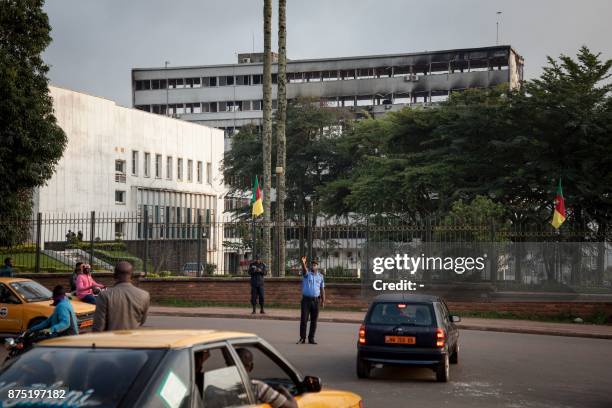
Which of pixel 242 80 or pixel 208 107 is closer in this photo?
pixel 242 80

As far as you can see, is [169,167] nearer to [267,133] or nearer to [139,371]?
[267,133]

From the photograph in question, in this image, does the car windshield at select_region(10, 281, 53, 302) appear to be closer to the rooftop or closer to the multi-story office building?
the rooftop

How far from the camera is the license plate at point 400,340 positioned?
1562 centimetres

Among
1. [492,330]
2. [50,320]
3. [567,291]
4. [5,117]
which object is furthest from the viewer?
[5,117]

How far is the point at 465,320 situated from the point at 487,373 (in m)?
13.0

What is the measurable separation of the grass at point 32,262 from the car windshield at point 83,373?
33.5 m

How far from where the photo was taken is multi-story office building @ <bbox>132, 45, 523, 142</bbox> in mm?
96938

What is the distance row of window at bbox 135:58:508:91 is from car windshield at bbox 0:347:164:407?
9341 centimetres

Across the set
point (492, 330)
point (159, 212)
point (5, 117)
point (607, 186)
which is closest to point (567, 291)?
point (492, 330)

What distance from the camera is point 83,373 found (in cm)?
564

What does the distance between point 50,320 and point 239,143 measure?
202ft

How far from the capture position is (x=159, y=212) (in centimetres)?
7762

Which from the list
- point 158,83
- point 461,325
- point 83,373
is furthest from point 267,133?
point 158,83

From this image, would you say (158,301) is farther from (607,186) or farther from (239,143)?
(239,143)
